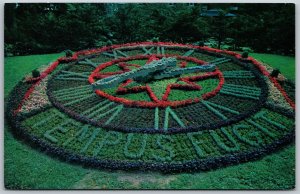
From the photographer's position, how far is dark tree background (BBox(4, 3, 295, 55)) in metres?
6.58

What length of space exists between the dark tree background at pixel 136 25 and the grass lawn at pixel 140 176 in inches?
85.3

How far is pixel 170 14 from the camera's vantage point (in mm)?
7254

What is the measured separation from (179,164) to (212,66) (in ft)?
10.8

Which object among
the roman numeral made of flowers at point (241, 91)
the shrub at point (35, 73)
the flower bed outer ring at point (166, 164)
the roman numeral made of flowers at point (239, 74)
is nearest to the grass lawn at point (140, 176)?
the flower bed outer ring at point (166, 164)

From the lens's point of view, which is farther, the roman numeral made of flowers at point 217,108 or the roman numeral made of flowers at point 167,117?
the roman numeral made of flowers at point 217,108

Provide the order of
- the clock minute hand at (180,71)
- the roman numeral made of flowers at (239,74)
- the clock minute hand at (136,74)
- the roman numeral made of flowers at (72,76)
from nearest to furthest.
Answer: the clock minute hand at (136,74) < the clock minute hand at (180,71) < the roman numeral made of flowers at (239,74) < the roman numeral made of flowers at (72,76)

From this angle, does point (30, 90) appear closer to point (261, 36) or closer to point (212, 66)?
point (212, 66)

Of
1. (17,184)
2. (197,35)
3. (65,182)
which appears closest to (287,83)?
(197,35)

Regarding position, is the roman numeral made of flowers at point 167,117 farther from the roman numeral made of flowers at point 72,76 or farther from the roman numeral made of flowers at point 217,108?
the roman numeral made of flowers at point 72,76

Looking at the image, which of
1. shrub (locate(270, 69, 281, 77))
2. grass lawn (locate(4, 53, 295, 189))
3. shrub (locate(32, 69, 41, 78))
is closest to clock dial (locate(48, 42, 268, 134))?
shrub (locate(270, 69, 281, 77))

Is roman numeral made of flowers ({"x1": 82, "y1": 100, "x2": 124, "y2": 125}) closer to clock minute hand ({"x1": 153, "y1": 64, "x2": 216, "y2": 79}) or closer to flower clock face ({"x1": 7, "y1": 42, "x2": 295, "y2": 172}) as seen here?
flower clock face ({"x1": 7, "y1": 42, "x2": 295, "y2": 172})

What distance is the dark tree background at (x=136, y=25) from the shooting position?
6580 millimetres

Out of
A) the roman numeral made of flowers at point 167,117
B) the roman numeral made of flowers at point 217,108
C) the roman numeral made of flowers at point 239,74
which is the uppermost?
the roman numeral made of flowers at point 239,74

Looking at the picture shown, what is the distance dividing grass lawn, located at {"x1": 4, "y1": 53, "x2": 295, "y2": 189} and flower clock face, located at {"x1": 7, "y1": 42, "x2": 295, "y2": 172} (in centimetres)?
14
